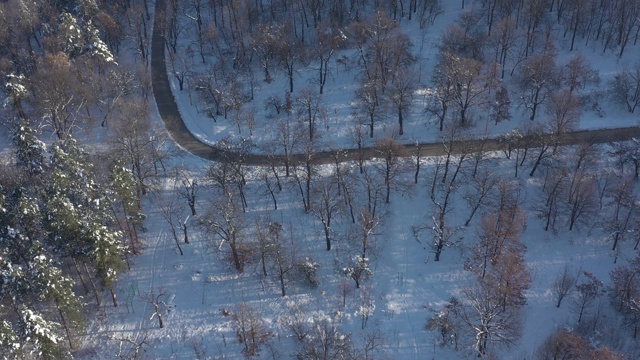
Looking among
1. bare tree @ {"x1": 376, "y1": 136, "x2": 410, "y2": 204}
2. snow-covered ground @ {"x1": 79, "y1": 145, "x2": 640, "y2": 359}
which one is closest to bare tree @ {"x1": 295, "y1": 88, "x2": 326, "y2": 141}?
bare tree @ {"x1": 376, "y1": 136, "x2": 410, "y2": 204}

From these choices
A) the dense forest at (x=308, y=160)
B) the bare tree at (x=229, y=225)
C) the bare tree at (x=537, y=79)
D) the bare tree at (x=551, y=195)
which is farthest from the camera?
the bare tree at (x=537, y=79)

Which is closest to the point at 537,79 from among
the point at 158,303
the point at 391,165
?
the point at 391,165

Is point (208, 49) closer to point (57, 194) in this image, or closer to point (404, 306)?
point (57, 194)

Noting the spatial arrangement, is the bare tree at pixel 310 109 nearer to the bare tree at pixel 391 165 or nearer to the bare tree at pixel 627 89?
the bare tree at pixel 391 165

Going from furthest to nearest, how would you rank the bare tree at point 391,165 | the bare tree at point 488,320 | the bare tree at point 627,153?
the bare tree at point 627,153 < the bare tree at point 391,165 < the bare tree at point 488,320

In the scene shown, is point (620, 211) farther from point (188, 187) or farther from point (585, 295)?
point (188, 187)

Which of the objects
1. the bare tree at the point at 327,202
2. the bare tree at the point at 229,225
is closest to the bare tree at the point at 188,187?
the bare tree at the point at 229,225

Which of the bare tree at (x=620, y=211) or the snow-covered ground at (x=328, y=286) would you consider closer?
the snow-covered ground at (x=328, y=286)

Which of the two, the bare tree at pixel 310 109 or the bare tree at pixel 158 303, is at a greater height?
the bare tree at pixel 310 109
